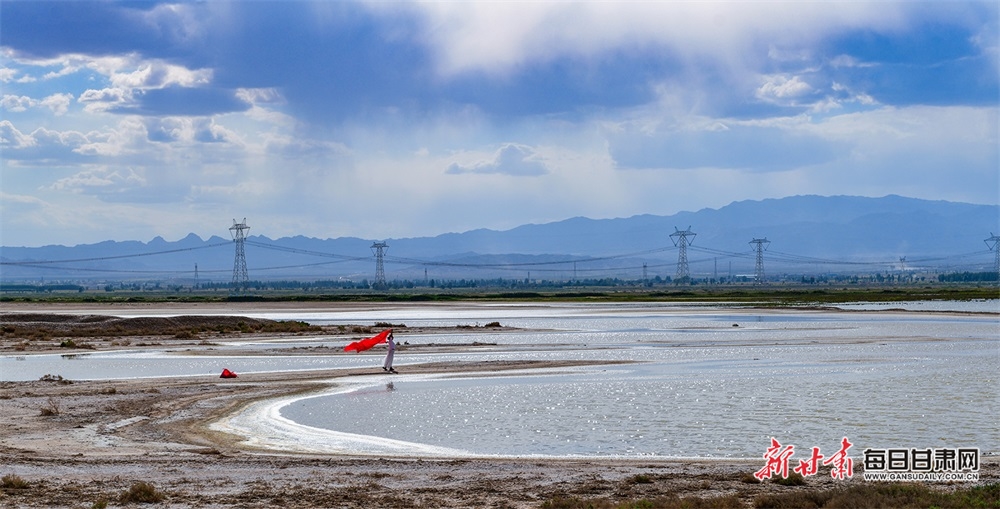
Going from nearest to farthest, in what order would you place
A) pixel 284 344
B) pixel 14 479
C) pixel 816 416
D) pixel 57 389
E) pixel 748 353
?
pixel 14 479, pixel 816 416, pixel 57 389, pixel 748 353, pixel 284 344

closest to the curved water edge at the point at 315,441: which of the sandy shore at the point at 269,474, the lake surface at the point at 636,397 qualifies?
the lake surface at the point at 636,397

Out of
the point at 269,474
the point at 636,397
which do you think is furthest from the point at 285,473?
the point at 636,397

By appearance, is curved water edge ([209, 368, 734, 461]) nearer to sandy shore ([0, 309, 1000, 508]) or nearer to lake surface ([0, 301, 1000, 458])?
lake surface ([0, 301, 1000, 458])

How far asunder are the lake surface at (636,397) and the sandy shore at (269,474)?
192cm

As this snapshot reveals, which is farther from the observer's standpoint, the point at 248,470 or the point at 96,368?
the point at 96,368

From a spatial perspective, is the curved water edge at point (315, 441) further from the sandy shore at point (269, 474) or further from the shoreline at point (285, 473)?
the sandy shore at point (269, 474)

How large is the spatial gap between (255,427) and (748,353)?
2852cm

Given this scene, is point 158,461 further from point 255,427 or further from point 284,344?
point 284,344

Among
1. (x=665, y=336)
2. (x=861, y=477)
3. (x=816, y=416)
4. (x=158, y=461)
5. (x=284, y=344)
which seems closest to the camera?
(x=861, y=477)

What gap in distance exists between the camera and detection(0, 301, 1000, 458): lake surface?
23234 mm

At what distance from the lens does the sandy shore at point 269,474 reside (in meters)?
15.9

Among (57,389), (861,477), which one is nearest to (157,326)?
(57,389)

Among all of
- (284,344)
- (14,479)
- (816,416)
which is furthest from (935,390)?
(284,344)

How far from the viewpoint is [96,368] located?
40.8 metres
